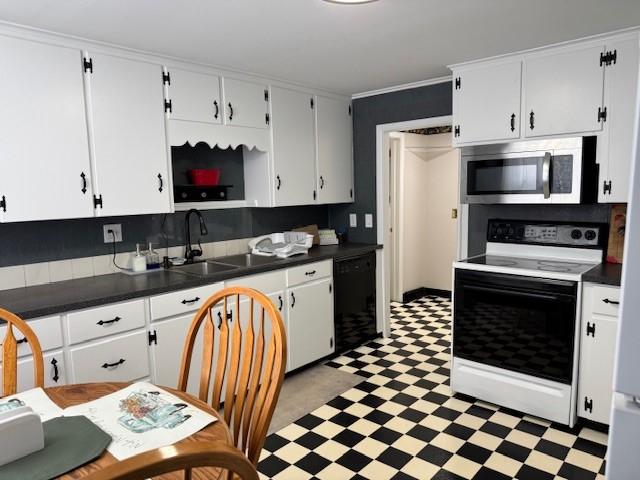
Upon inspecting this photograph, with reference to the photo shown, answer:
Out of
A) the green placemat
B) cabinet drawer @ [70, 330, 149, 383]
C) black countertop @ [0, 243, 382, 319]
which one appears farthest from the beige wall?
the green placemat

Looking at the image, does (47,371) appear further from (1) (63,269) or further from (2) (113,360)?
(1) (63,269)

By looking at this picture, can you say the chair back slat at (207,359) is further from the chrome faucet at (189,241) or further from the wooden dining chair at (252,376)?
the chrome faucet at (189,241)

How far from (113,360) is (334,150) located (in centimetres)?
256

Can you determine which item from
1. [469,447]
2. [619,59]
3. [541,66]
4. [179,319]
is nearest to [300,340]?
[179,319]

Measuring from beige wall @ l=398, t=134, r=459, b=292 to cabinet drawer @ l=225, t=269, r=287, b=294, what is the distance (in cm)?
234

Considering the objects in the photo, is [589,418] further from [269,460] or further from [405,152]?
[405,152]

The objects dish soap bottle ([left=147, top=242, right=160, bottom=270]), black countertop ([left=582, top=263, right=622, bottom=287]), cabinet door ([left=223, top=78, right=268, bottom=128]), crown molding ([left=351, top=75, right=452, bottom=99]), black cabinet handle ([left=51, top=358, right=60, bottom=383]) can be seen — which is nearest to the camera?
black cabinet handle ([left=51, top=358, right=60, bottom=383])

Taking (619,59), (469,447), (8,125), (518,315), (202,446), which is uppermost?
(619,59)

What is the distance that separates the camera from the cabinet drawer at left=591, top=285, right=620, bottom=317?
246 cm

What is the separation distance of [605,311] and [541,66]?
61.2 inches

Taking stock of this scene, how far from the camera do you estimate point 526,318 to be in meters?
2.74

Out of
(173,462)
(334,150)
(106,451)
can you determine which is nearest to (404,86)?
(334,150)

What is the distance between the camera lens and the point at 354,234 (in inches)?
173

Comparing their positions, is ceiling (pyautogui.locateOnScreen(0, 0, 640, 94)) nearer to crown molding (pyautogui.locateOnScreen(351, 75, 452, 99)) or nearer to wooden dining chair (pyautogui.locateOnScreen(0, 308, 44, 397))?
crown molding (pyautogui.locateOnScreen(351, 75, 452, 99))
